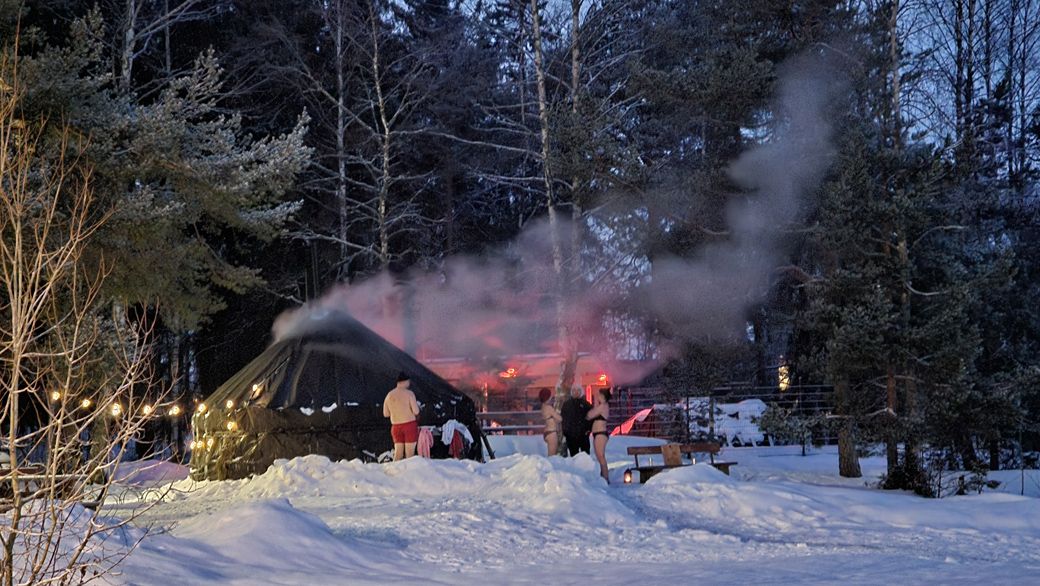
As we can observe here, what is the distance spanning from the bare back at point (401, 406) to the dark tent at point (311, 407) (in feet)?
8.50

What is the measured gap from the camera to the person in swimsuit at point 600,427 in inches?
567

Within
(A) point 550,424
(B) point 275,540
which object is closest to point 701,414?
(A) point 550,424

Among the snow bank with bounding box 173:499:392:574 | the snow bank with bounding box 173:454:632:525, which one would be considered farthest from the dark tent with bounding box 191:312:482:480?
the snow bank with bounding box 173:499:392:574

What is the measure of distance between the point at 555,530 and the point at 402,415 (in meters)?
5.21

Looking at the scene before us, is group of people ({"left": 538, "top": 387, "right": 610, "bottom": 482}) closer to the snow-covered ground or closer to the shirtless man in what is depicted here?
the snow-covered ground

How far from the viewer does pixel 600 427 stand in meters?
14.5

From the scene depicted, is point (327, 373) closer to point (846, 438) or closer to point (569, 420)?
point (569, 420)

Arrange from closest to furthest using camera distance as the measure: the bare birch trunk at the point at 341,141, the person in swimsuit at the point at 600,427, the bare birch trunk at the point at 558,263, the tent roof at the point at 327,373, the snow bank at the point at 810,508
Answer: the snow bank at the point at 810,508 → the person in swimsuit at the point at 600,427 → the tent roof at the point at 327,373 → the bare birch trunk at the point at 558,263 → the bare birch trunk at the point at 341,141

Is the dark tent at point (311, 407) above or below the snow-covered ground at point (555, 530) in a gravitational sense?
above

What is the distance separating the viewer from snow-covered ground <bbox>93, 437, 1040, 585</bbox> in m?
A: 7.66

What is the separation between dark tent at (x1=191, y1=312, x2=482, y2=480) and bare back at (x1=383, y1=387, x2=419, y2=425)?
259 centimetres

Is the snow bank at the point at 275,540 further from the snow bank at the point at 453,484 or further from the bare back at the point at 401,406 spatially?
the bare back at the point at 401,406

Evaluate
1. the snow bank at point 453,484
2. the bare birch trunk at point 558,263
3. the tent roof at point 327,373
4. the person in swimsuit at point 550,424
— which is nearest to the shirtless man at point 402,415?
the snow bank at point 453,484

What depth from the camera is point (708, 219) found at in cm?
1777
